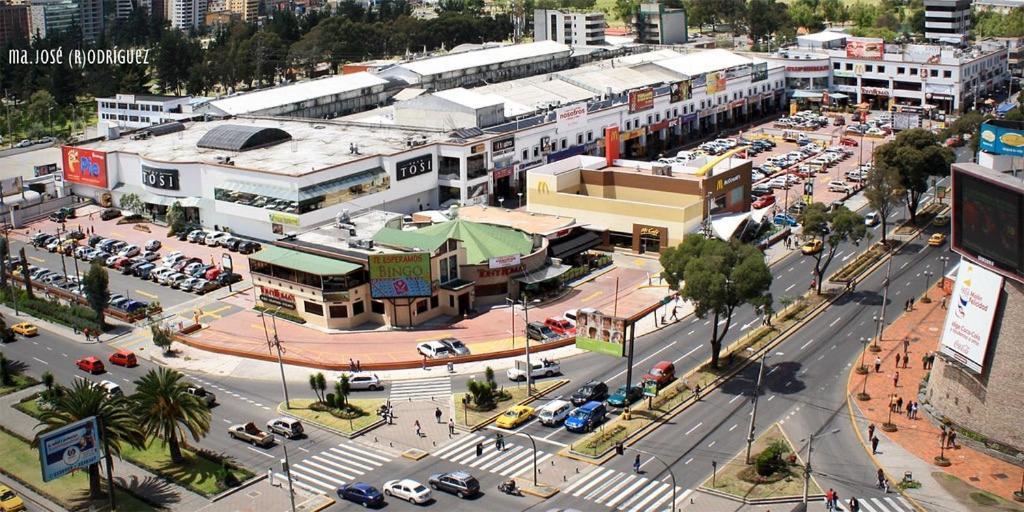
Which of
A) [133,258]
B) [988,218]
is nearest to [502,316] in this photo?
[988,218]

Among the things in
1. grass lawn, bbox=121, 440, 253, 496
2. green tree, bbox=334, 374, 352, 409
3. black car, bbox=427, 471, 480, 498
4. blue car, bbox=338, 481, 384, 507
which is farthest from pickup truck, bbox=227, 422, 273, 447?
black car, bbox=427, 471, 480, 498

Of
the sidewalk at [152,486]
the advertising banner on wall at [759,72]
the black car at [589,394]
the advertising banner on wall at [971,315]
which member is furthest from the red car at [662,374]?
the advertising banner on wall at [759,72]

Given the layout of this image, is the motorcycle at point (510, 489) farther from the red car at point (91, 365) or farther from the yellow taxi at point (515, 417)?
the red car at point (91, 365)

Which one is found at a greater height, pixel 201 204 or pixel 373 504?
pixel 201 204

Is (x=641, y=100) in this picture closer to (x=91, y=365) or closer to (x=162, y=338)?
(x=162, y=338)

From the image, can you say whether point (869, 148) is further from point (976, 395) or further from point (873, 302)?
point (976, 395)

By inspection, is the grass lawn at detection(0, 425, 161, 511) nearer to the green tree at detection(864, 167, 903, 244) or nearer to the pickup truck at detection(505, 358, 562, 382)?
the pickup truck at detection(505, 358, 562, 382)

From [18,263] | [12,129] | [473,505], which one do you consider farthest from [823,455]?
[12,129]
